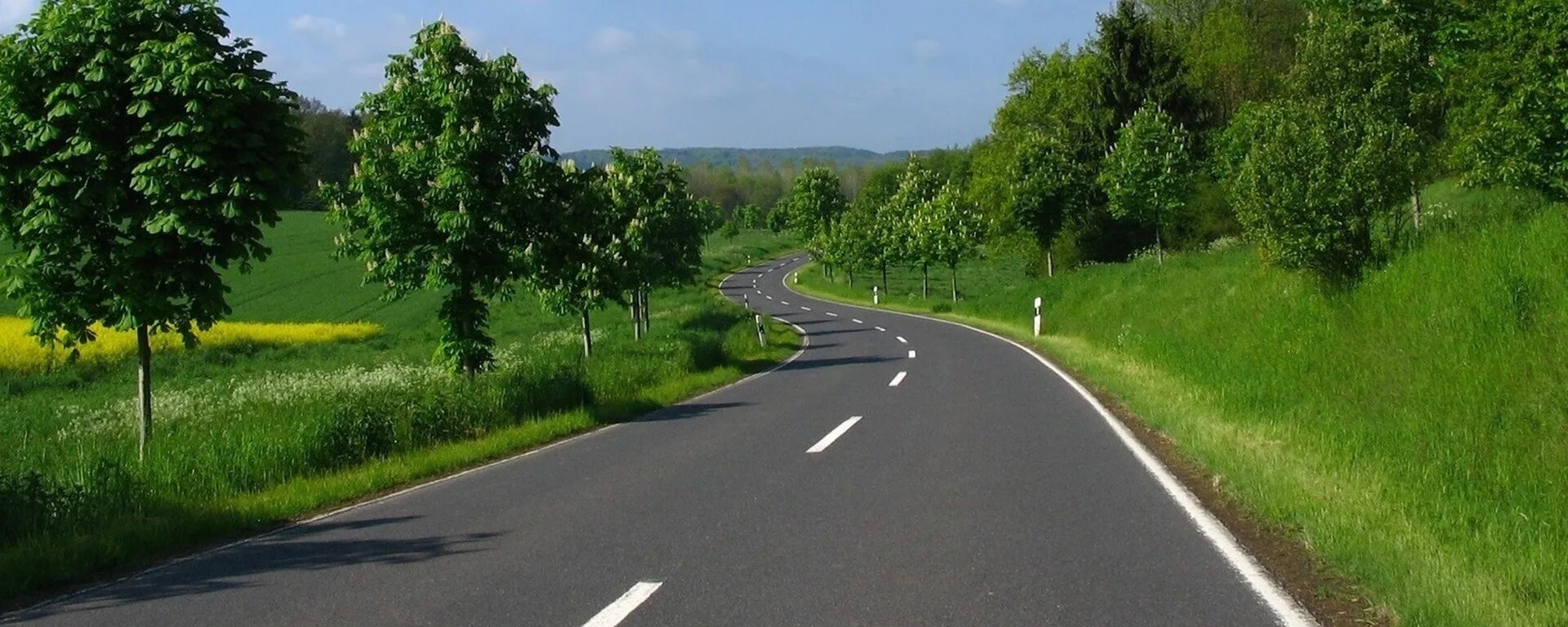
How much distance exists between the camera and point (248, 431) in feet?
37.9

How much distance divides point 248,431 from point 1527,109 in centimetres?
1885

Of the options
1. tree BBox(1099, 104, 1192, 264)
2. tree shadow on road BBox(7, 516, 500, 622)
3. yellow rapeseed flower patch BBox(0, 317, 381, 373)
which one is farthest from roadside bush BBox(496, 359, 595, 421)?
tree BBox(1099, 104, 1192, 264)

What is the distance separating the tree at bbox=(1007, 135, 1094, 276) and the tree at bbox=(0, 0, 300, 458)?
133 feet

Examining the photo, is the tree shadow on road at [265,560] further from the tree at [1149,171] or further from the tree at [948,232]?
the tree at [948,232]

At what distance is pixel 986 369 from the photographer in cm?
2234

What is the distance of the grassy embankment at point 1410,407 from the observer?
19.7 ft

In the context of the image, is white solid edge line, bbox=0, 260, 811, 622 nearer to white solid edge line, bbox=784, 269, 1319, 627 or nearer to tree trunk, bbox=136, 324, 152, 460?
tree trunk, bbox=136, 324, 152, 460

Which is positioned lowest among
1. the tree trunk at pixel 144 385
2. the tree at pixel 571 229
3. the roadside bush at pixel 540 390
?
the roadside bush at pixel 540 390

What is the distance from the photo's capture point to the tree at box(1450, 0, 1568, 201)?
1817 cm

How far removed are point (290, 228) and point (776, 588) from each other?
9021cm

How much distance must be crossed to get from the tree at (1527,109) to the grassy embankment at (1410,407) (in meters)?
0.77

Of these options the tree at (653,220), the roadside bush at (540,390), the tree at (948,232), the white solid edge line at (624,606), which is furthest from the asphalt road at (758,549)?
the tree at (948,232)

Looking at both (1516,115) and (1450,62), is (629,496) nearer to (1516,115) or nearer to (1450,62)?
(1516,115)

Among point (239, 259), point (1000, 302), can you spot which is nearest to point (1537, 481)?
point (239, 259)
